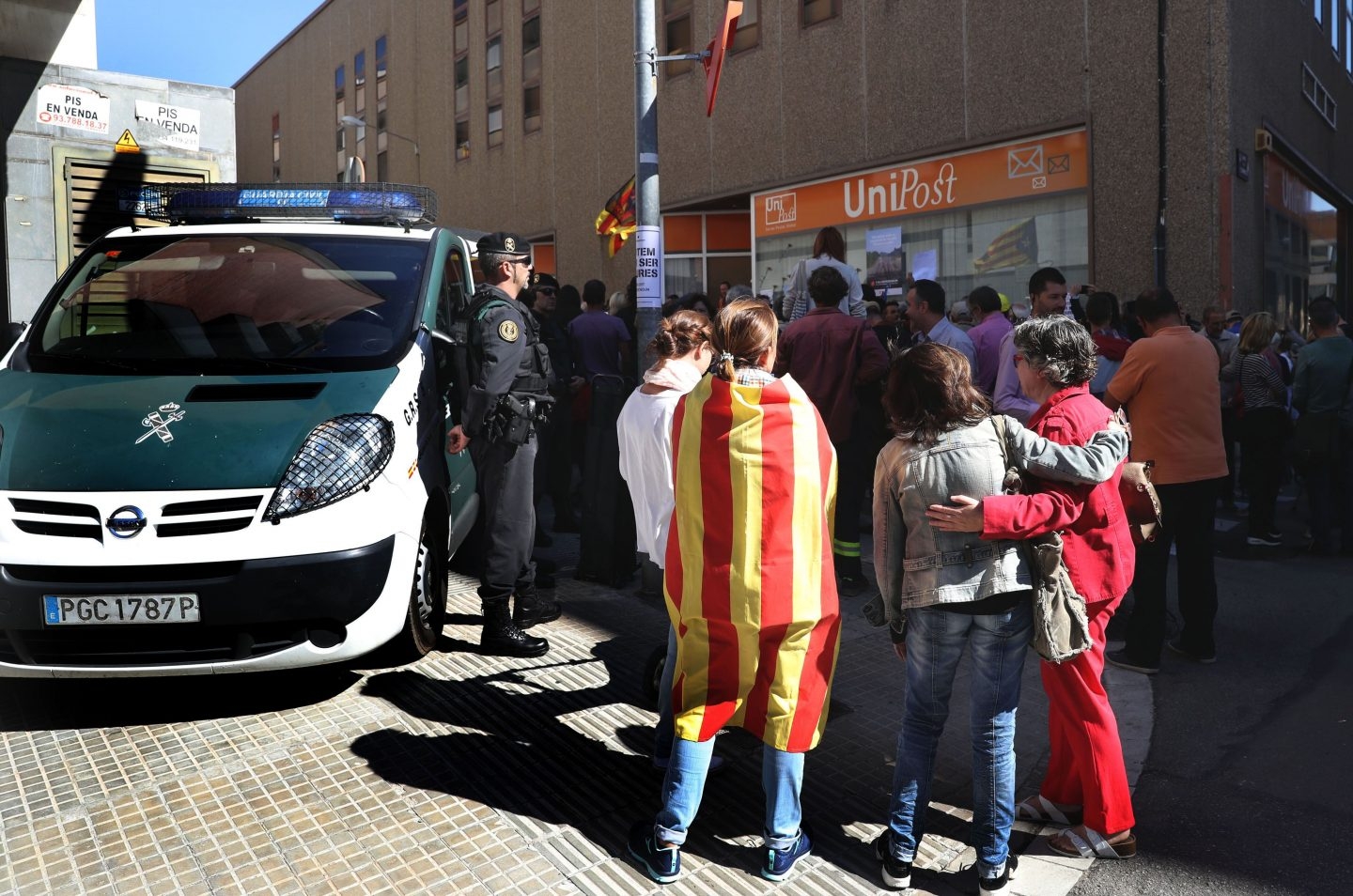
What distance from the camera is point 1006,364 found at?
237 inches

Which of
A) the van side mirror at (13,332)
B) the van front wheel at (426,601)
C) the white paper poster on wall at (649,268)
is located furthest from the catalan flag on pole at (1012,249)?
the van side mirror at (13,332)

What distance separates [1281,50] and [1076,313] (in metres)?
8.19

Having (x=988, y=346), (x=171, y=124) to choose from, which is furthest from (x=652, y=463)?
(x=171, y=124)

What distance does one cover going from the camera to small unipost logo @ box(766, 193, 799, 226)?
16953mm

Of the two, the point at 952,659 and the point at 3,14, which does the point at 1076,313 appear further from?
the point at 3,14

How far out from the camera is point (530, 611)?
546 cm

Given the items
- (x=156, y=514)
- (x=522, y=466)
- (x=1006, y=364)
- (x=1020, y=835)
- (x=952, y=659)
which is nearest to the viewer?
(x=952, y=659)

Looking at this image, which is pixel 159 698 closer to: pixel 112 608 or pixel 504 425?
pixel 112 608

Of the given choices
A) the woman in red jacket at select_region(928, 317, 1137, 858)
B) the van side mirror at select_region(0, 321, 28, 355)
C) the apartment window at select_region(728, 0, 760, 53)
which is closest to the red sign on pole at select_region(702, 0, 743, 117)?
the van side mirror at select_region(0, 321, 28, 355)

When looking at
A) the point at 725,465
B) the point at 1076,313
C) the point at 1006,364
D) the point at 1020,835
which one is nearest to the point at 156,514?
the point at 725,465

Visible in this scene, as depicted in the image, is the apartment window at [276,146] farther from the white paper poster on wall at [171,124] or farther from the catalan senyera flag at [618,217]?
the catalan senyera flag at [618,217]

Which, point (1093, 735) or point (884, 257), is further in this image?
point (884, 257)

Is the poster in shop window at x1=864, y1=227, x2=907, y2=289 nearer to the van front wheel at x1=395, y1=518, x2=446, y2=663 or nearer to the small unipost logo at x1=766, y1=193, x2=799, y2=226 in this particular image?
the small unipost logo at x1=766, y1=193, x2=799, y2=226

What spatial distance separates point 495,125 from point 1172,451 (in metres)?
23.0
